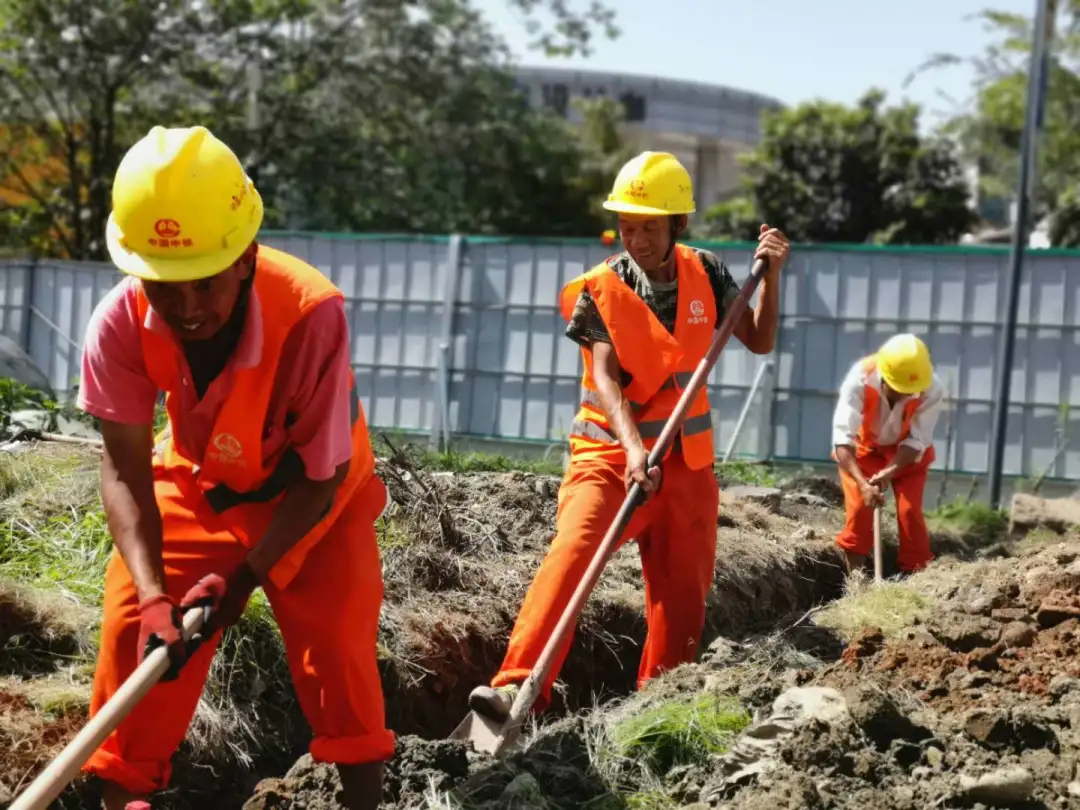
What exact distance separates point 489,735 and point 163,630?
1800mm

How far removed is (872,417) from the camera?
917 centimetres

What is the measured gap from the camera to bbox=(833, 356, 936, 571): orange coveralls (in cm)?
900

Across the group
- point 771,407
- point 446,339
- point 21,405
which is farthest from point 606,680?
point 446,339

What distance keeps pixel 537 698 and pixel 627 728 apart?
504 mm

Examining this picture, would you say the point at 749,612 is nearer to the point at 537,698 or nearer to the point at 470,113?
the point at 537,698

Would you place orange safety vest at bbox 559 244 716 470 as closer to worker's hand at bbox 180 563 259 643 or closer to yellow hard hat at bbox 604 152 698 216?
yellow hard hat at bbox 604 152 698 216

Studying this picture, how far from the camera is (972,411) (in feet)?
41.1

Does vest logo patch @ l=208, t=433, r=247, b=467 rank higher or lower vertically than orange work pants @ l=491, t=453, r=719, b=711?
higher

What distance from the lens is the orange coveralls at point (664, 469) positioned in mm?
5625

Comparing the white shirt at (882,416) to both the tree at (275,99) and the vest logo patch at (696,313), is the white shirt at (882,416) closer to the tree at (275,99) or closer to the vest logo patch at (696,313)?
the vest logo patch at (696,313)

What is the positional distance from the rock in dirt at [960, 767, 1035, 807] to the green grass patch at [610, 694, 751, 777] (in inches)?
35.4

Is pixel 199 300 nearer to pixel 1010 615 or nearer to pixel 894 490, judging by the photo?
pixel 1010 615

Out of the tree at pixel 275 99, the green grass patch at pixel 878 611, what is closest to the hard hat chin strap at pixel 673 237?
the green grass patch at pixel 878 611

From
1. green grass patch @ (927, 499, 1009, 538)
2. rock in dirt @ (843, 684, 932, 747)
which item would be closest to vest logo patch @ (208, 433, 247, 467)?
rock in dirt @ (843, 684, 932, 747)
